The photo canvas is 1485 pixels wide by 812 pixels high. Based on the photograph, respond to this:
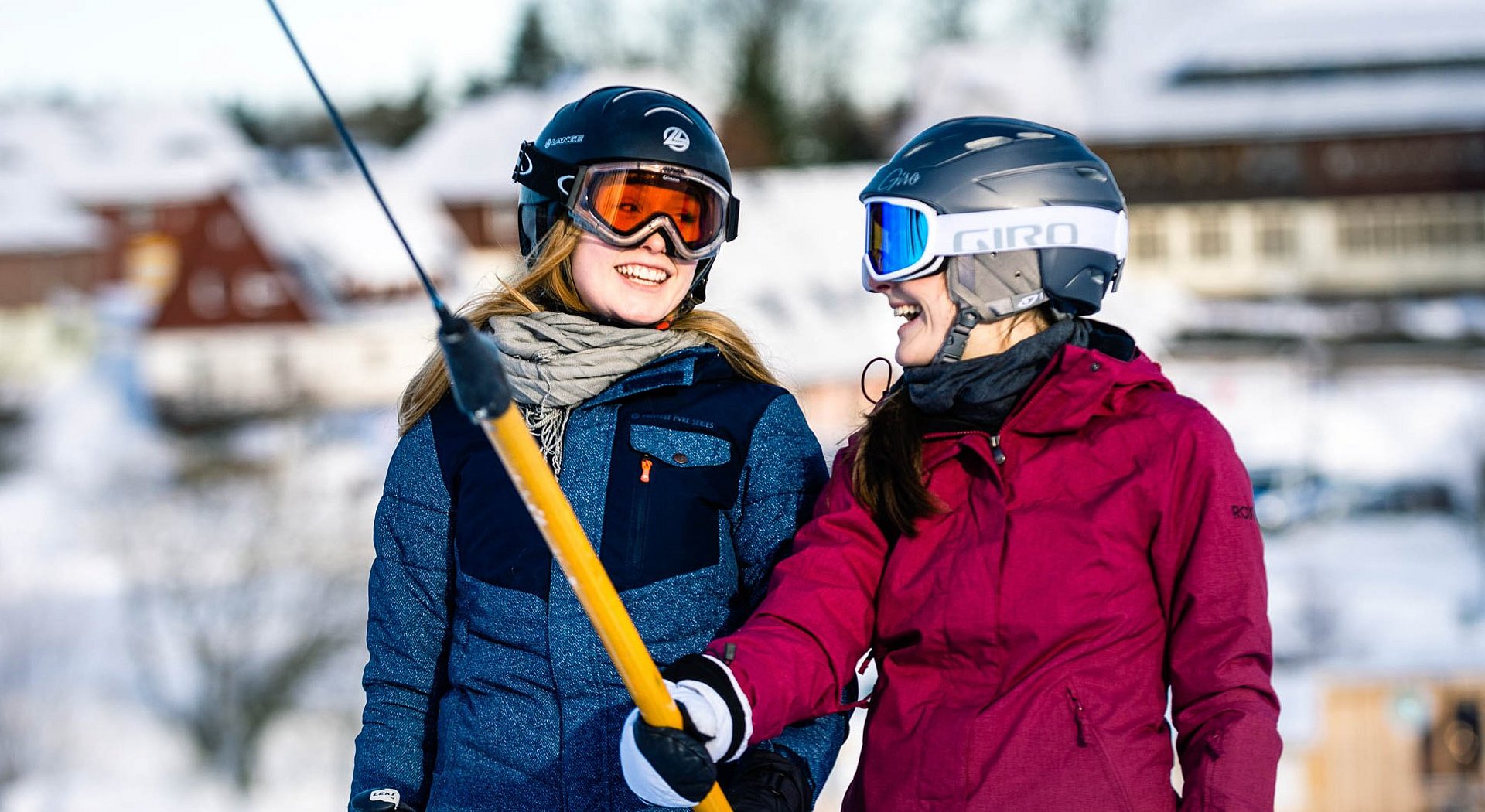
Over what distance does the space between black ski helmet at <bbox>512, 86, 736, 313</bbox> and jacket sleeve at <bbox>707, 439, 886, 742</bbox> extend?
2.01ft

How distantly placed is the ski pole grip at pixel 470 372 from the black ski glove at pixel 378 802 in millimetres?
973

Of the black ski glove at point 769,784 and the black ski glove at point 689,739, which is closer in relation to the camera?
the black ski glove at point 689,739

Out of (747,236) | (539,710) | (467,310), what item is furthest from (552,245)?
(747,236)

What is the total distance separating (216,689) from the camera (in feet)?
109

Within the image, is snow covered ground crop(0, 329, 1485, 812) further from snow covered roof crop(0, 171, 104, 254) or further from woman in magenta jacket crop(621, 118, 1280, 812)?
woman in magenta jacket crop(621, 118, 1280, 812)

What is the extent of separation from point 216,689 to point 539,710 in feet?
106

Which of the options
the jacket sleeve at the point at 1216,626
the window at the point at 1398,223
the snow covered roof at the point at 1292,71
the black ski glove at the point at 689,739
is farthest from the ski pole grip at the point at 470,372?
the snow covered roof at the point at 1292,71

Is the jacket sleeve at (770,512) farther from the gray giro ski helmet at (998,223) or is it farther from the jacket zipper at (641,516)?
the gray giro ski helmet at (998,223)

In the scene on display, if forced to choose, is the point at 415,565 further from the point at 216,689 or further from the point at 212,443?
the point at 212,443

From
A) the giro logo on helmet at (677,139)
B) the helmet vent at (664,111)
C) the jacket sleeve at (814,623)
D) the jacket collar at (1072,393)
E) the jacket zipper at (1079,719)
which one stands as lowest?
the jacket zipper at (1079,719)

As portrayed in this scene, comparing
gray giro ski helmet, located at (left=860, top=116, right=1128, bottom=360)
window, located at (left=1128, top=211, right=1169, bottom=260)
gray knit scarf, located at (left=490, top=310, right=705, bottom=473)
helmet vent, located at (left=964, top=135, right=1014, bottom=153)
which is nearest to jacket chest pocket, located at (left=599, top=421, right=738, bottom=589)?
gray knit scarf, located at (left=490, top=310, right=705, bottom=473)

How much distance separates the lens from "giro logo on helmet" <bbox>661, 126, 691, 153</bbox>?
3150 mm

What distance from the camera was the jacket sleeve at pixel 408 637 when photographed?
2.98 m

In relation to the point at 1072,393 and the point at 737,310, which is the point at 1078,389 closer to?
the point at 1072,393
